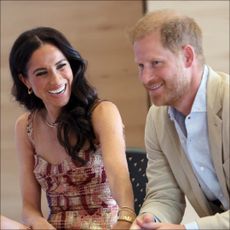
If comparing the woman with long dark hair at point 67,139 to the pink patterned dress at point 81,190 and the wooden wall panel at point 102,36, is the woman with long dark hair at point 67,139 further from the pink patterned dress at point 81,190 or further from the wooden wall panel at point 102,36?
the wooden wall panel at point 102,36

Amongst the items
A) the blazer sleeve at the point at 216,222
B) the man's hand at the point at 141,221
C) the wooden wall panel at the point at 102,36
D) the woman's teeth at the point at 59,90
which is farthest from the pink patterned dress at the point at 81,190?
the wooden wall panel at the point at 102,36

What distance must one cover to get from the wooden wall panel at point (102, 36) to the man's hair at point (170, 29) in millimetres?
1755

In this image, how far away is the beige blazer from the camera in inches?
59.4

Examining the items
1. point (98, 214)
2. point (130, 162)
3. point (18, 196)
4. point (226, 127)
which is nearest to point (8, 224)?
point (98, 214)

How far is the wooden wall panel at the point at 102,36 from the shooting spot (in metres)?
3.23

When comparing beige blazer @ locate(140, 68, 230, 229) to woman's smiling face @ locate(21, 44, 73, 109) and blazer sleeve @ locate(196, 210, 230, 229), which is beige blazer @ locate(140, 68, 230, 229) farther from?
woman's smiling face @ locate(21, 44, 73, 109)

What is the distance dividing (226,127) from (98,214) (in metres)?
0.62

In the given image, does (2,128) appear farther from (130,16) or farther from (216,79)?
(216,79)

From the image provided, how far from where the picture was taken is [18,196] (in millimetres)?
3402

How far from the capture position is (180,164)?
1.63 m

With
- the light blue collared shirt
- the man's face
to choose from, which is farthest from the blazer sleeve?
the man's face

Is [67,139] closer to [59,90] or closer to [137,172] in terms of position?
[59,90]

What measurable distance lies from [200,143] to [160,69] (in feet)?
0.88

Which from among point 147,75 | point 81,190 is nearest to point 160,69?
point 147,75
